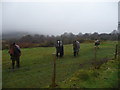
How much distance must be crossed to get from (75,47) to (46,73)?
9.29 m

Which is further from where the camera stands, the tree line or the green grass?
the tree line

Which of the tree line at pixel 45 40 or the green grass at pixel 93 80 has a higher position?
the tree line at pixel 45 40

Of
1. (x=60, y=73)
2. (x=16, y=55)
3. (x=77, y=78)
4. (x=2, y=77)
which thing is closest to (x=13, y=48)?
(x=16, y=55)

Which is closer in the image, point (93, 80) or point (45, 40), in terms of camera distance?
point (93, 80)

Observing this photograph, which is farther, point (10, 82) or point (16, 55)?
point (16, 55)

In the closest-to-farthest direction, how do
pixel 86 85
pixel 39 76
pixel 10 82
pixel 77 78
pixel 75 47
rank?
pixel 86 85 < pixel 77 78 < pixel 10 82 < pixel 39 76 < pixel 75 47

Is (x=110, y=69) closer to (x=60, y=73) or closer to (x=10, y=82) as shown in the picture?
(x=60, y=73)

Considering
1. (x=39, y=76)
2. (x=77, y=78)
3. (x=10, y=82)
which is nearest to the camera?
(x=77, y=78)

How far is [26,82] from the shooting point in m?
10.5

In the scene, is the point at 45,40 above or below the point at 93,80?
above

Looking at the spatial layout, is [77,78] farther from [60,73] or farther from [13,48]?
[13,48]

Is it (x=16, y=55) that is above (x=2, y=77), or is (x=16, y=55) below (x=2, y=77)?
above

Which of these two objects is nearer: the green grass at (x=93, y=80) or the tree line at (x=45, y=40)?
the green grass at (x=93, y=80)

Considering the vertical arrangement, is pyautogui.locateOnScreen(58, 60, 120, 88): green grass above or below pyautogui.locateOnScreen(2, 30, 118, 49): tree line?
below
